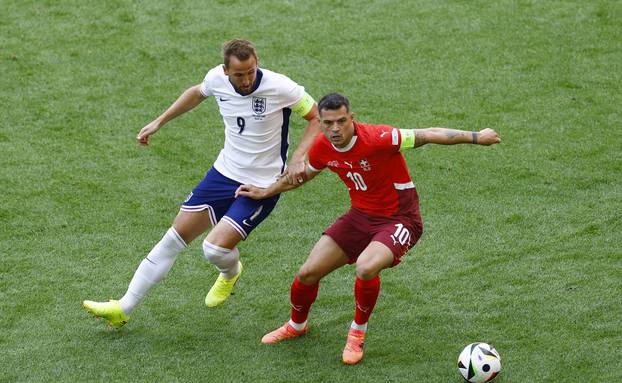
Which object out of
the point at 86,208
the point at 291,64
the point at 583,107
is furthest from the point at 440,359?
the point at 291,64

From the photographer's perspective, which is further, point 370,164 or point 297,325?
point 297,325

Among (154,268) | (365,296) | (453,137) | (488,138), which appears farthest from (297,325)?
(488,138)

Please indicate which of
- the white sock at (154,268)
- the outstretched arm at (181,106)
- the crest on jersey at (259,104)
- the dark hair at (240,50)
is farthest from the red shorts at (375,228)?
the outstretched arm at (181,106)

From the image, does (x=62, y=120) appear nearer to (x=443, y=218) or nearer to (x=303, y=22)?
(x=303, y=22)

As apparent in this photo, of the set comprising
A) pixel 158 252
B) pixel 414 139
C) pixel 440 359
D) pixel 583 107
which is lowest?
pixel 583 107

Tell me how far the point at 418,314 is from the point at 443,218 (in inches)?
72.3

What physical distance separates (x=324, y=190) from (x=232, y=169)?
99.2 inches

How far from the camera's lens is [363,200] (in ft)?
26.1

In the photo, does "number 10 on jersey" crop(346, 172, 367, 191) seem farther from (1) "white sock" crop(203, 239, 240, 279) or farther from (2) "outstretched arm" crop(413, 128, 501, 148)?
Result: (1) "white sock" crop(203, 239, 240, 279)

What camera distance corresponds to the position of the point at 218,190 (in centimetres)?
838

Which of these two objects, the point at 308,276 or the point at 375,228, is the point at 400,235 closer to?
the point at 375,228

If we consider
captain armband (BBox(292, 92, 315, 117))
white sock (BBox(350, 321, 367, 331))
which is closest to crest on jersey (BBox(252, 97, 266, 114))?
captain armband (BBox(292, 92, 315, 117))

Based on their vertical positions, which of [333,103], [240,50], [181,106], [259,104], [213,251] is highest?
[240,50]

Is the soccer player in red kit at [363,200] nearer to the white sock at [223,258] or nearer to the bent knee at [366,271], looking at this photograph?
the bent knee at [366,271]
